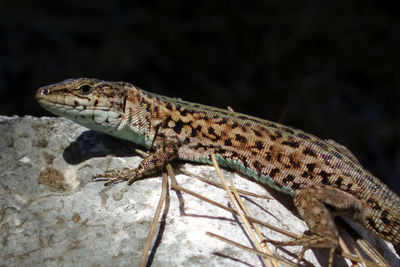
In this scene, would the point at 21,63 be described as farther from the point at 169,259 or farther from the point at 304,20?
the point at 169,259

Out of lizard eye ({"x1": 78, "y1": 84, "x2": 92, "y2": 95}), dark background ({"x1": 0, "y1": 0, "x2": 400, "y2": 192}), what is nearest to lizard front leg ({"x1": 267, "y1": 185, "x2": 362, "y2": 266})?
lizard eye ({"x1": 78, "y1": 84, "x2": 92, "y2": 95})

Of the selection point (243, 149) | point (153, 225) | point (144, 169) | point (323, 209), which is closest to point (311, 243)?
point (323, 209)

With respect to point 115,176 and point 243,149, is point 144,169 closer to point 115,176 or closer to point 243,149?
point 115,176

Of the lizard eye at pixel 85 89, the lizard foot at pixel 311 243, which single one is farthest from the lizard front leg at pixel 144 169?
the lizard foot at pixel 311 243

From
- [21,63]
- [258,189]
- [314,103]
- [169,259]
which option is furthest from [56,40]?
[169,259]

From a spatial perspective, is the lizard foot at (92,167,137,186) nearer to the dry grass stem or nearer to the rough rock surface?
the rough rock surface
